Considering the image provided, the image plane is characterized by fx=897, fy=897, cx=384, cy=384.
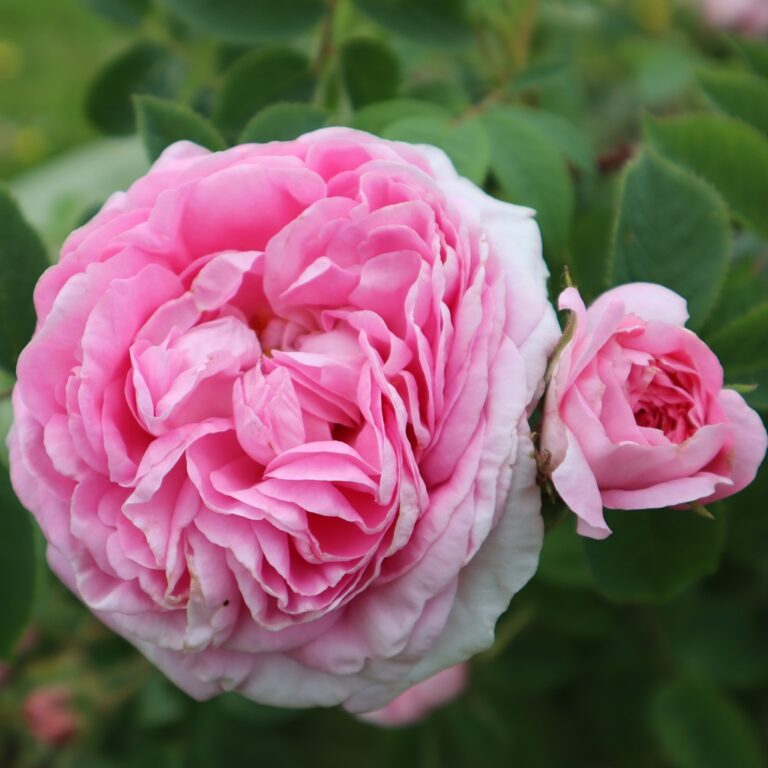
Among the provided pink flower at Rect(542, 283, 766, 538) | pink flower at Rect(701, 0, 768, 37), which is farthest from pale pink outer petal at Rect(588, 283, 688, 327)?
pink flower at Rect(701, 0, 768, 37)

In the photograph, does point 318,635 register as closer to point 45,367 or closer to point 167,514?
point 167,514

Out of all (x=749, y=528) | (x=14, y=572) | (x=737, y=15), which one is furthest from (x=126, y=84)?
(x=737, y=15)

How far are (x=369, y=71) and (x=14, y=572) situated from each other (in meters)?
0.52

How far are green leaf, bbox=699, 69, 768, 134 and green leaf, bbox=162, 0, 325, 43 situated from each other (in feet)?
1.12

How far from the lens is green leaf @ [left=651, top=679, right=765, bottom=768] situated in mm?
935

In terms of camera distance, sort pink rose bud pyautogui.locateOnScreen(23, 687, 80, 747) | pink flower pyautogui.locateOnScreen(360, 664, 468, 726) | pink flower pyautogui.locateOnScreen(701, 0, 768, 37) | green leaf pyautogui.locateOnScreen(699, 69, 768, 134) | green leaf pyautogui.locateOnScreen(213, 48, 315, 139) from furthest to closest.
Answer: pink flower pyautogui.locateOnScreen(701, 0, 768, 37), pink rose bud pyautogui.locateOnScreen(23, 687, 80, 747), pink flower pyautogui.locateOnScreen(360, 664, 468, 726), green leaf pyautogui.locateOnScreen(213, 48, 315, 139), green leaf pyautogui.locateOnScreen(699, 69, 768, 134)

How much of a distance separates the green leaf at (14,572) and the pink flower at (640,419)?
38 centimetres

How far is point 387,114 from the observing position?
68cm

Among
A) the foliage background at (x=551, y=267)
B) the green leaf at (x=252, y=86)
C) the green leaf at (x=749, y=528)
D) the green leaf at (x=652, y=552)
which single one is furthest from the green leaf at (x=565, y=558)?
the green leaf at (x=252, y=86)

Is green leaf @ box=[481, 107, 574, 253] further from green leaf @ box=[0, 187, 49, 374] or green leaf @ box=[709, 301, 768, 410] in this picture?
green leaf @ box=[0, 187, 49, 374]

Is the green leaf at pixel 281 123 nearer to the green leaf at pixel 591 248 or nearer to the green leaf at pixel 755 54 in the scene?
the green leaf at pixel 591 248

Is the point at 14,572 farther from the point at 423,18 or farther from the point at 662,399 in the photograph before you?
the point at 423,18

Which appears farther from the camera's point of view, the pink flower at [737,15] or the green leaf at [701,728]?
the pink flower at [737,15]

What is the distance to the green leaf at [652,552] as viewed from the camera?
1.93 ft
